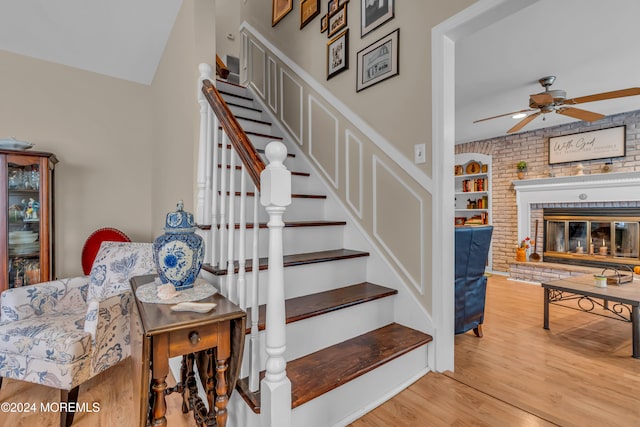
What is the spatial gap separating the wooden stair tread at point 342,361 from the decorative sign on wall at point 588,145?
4.75 meters

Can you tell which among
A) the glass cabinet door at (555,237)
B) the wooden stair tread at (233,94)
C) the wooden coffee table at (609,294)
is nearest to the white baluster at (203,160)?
the wooden stair tread at (233,94)

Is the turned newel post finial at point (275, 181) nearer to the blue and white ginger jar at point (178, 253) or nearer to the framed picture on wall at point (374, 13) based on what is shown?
the blue and white ginger jar at point (178, 253)

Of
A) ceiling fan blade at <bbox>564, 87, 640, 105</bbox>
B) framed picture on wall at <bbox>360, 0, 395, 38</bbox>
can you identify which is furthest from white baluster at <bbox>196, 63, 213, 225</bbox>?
ceiling fan blade at <bbox>564, 87, 640, 105</bbox>

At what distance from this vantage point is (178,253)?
50.9 inches

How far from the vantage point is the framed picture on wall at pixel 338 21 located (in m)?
2.41

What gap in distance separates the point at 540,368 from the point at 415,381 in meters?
0.95

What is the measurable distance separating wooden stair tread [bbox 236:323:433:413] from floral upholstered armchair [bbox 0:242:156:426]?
0.93 metres

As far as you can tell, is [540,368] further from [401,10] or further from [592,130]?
[592,130]

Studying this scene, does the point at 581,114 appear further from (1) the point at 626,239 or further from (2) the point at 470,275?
(1) the point at 626,239

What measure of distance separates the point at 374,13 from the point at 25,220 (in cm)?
330

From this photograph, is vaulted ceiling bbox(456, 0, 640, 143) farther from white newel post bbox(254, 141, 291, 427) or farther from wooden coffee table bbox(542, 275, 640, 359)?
wooden coffee table bbox(542, 275, 640, 359)

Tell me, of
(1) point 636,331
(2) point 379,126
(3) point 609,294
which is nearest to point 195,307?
(2) point 379,126

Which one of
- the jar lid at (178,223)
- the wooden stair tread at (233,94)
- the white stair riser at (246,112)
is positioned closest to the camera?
the jar lid at (178,223)

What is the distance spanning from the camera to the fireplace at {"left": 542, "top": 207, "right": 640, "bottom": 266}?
431 cm
